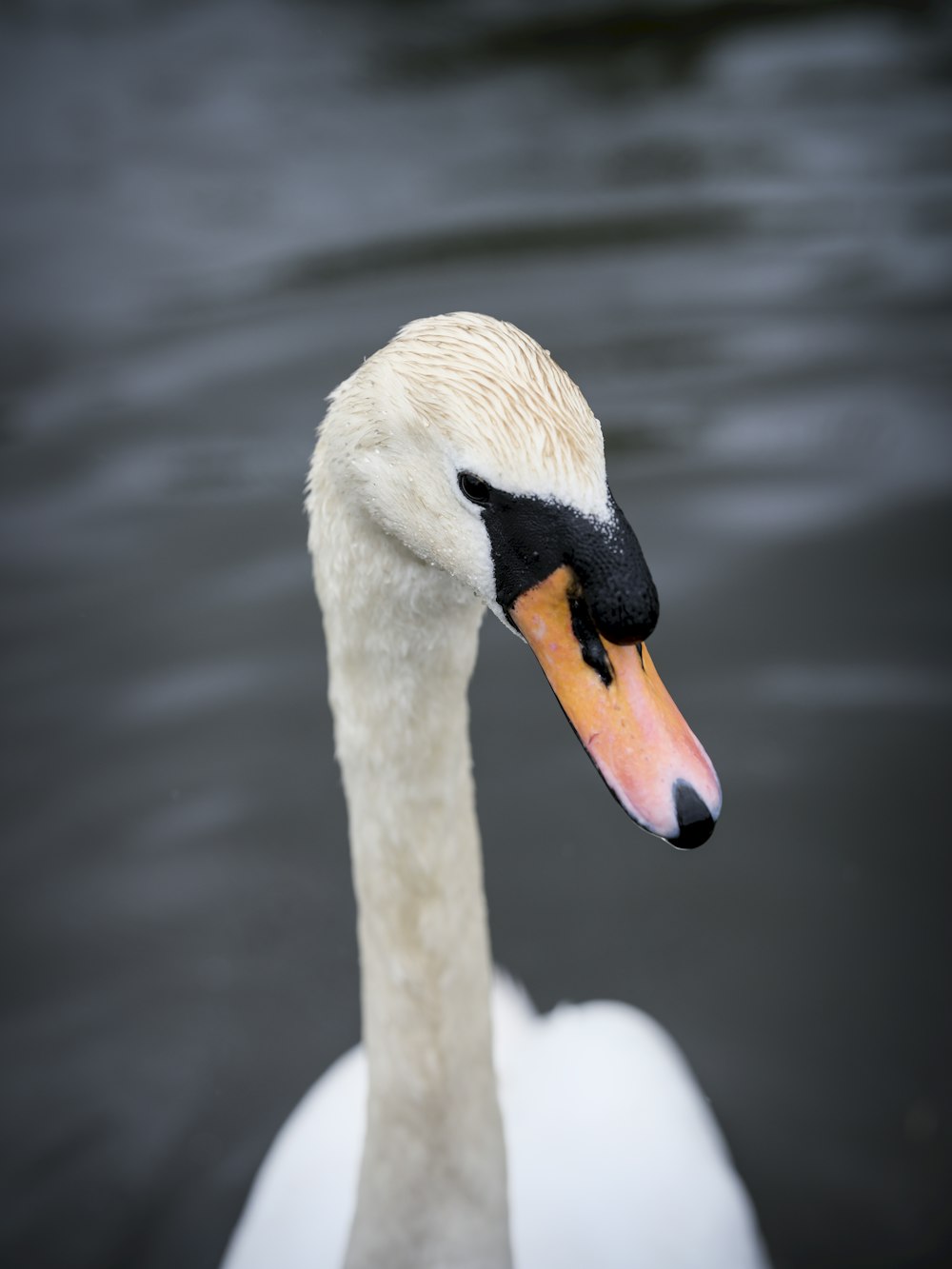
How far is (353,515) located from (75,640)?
3.51 metres

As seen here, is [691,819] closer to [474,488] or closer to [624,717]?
[624,717]

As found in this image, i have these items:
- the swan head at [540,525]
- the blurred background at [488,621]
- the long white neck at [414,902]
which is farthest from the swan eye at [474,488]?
the blurred background at [488,621]

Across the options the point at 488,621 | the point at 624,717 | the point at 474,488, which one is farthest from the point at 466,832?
the point at 488,621

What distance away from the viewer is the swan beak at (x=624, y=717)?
6.42 feet

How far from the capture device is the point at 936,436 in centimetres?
609

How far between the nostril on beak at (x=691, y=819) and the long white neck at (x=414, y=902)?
21.9 inches

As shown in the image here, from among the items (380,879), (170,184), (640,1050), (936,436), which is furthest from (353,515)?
(170,184)

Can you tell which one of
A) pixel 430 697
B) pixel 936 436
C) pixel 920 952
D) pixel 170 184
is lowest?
pixel 920 952

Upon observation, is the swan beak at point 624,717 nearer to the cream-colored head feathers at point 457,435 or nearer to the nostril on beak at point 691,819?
the nostril on beak at point 691,819

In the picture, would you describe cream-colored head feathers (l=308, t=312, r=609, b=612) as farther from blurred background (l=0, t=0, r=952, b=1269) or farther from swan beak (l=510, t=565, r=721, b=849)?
blurred background (l=0, t=0, r=952, b=1269)

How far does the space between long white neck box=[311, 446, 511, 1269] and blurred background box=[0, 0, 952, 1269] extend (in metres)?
1.15

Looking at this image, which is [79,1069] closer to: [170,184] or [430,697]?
[430,697]

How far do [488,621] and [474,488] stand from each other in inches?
127

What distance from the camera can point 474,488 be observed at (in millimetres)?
2062
